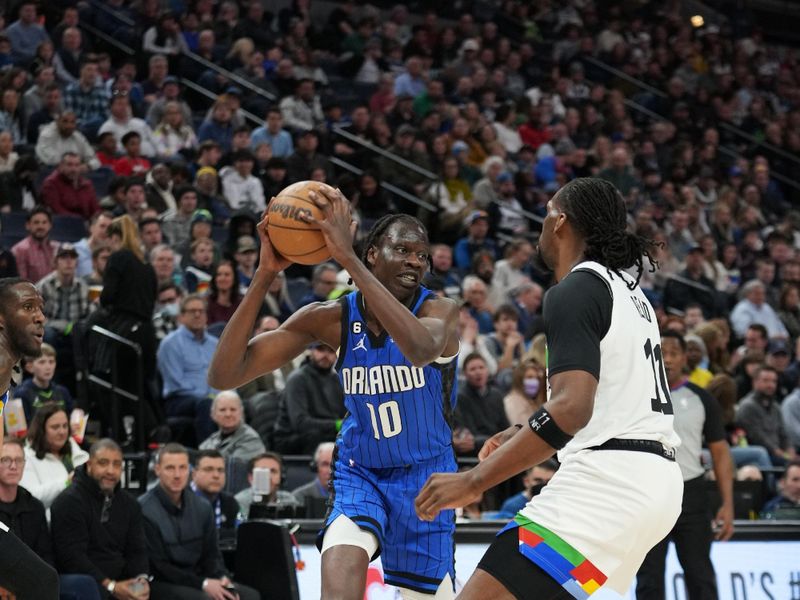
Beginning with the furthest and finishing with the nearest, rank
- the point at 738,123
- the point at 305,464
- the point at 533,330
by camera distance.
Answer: the point at 738,123 < the point at 533,330 < the point at 305,464

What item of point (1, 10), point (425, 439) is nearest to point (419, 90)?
point (1, 10)

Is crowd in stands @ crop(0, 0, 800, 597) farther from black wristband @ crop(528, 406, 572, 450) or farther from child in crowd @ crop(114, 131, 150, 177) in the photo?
black wristband @ crop(528, 406, 572, 450)

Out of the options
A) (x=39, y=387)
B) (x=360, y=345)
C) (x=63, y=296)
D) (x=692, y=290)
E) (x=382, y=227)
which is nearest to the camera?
(x=360, y=345)

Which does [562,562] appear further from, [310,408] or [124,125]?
[124,125]

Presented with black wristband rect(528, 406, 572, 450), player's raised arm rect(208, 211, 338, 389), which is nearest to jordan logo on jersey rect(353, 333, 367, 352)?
player's raised arm rect(208, 211, 338, 389)

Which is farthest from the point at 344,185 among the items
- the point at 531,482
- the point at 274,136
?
the point at 531,482

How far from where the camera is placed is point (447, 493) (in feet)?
13.5

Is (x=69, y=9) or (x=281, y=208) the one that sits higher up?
(x=281, y=208)

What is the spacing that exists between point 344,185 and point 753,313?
17.5ft

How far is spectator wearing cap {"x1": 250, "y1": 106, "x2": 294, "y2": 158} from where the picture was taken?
53.6 feet

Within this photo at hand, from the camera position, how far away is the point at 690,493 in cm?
841

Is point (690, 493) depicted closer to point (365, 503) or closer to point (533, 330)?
point (365, 503)

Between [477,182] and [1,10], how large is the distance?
675cm

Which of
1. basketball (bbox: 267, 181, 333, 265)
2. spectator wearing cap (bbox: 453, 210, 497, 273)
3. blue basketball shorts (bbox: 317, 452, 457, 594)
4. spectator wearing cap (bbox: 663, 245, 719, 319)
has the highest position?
basketball (bbox: 267, 181, 333, 265)
